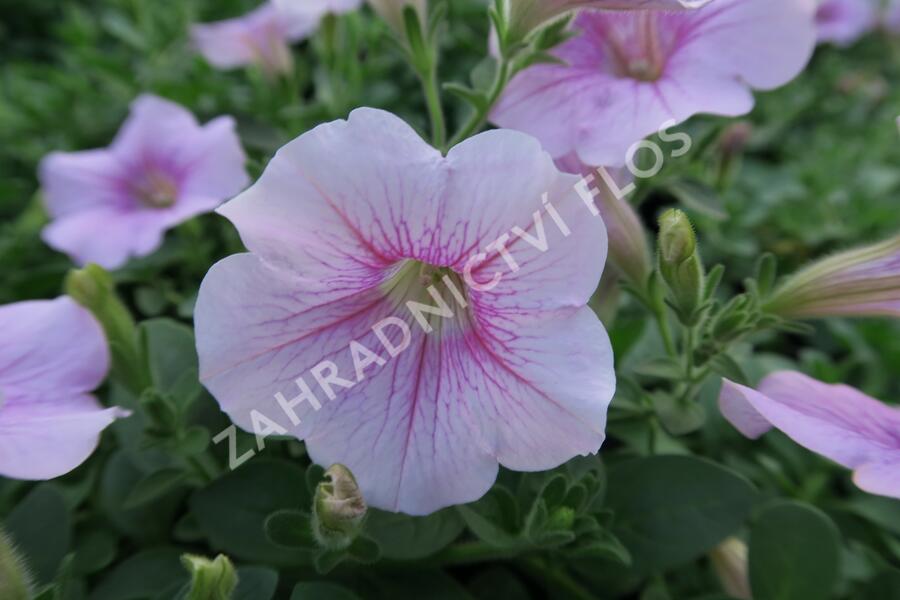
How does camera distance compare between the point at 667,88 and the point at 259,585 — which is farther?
the point at 667,88

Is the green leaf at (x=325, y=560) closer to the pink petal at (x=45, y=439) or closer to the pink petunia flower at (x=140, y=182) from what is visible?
the pink petal at (x=45, y=439)

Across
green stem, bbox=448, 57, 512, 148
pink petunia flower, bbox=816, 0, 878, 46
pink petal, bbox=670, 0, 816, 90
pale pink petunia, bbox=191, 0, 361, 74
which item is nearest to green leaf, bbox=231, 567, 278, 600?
green stem, bbox=448, 57, 512, 148

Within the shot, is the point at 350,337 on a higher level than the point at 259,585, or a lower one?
higher

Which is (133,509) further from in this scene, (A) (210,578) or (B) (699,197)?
(B) (699,197)

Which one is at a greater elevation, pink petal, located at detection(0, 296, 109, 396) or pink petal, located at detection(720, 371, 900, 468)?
pink petal, located at detection(0, 296, 109, 396)

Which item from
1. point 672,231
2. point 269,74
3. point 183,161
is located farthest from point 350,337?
point 269,74

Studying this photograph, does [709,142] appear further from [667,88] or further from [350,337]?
[350,337]

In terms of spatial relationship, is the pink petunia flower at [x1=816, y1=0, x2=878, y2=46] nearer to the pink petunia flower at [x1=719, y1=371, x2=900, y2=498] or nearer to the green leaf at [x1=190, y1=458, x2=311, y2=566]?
the pink petunia flower at [x1=719, y1=371, x2=900, y2=498]
